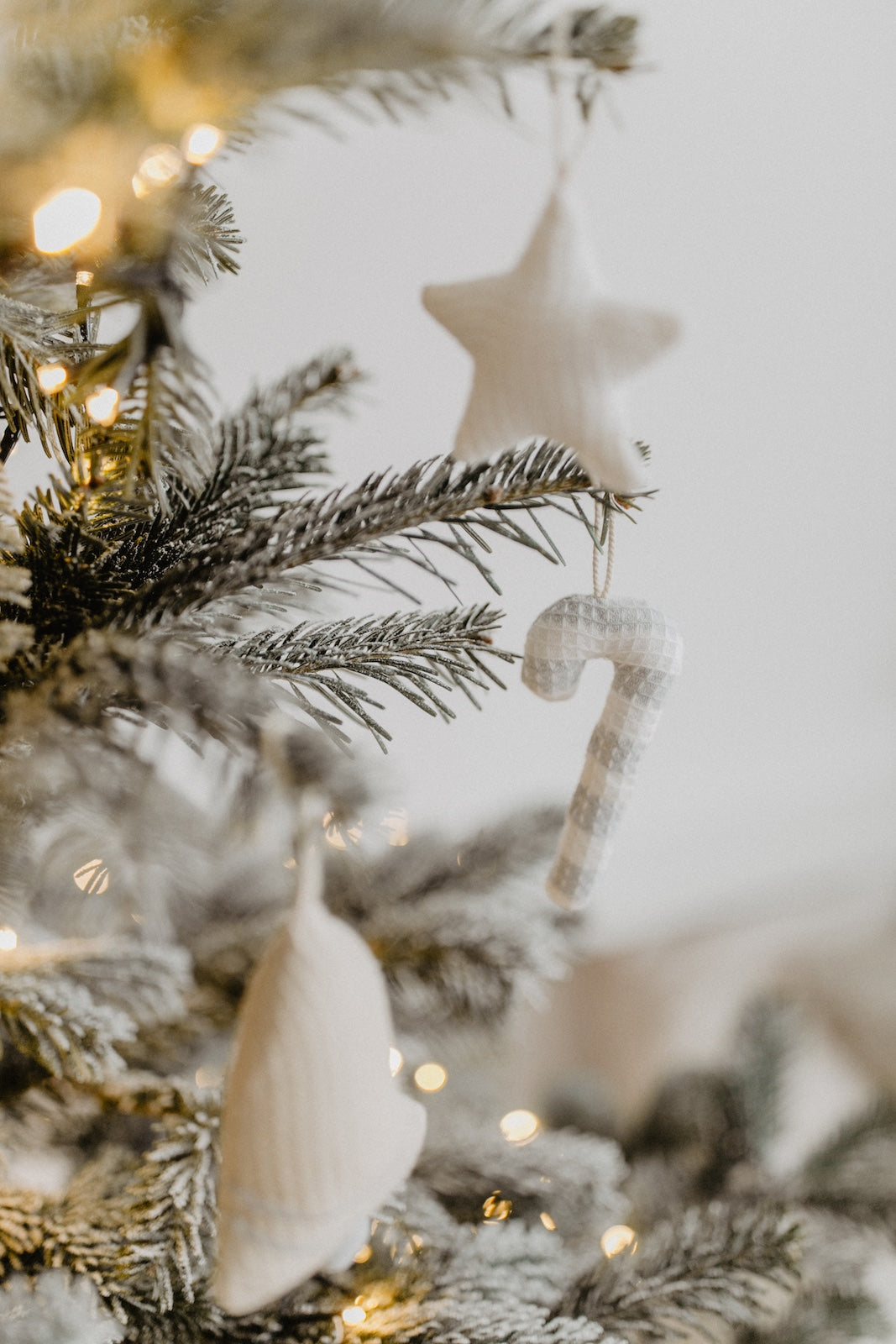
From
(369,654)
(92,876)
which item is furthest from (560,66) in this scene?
(92,876)

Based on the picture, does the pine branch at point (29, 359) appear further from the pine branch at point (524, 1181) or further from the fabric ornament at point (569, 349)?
the pine branch at point (524, 1181)

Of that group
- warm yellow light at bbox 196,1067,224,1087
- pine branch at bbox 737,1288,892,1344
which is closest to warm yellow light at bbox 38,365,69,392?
warm yellow light at bbox 196,1067,224,1087

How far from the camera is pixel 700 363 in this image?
34.4 inches

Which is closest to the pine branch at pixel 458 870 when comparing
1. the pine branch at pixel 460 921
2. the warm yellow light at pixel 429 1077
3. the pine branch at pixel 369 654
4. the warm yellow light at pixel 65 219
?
the pine branch at pixel 460 921

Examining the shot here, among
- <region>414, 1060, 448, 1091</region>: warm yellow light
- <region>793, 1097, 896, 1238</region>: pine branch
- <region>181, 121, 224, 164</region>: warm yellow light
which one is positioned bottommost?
<region>793, 1097, 896, 1238</region>: pine branch

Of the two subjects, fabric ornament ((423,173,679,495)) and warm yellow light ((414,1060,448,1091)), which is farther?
warm yellow light ((414,1060,448,1091))

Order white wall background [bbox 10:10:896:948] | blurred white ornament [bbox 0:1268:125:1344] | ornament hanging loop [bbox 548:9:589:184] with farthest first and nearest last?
white wall background [bbox 10:10:896:948] < blurred white ornament [bbox 0:1268:125:1344] < ornament hanging loop [bbox 548:9:589:184]

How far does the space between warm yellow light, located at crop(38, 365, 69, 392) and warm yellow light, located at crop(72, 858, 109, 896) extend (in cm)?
17

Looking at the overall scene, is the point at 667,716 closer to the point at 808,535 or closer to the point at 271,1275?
the point at 808,535

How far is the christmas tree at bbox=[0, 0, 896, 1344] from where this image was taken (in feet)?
0.78

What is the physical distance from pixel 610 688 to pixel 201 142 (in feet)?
0.73

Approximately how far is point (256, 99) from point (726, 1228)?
0.47 meters

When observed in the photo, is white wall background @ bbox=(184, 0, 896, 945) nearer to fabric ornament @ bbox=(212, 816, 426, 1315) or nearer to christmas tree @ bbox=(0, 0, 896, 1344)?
christmas tree @ bbox=(0, 0, 896, 1344)

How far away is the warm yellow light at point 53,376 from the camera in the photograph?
0.29 meters
